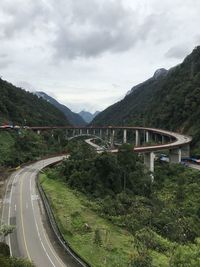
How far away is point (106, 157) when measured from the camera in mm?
74625

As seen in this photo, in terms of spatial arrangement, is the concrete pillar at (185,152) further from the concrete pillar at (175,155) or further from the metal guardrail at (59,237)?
the metal guardrail at (59,237)

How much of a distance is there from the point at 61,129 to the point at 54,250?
133 metres

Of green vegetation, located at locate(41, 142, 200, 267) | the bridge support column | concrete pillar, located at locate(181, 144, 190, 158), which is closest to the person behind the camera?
green vegetation, located at locate(41, 142, 200, 267)

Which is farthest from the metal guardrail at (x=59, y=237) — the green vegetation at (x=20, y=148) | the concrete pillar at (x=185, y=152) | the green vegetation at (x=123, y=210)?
the concrete pillar at (x=185, y=152)

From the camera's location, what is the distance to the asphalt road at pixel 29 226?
40.2 meters

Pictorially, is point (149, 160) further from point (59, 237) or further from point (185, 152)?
point (59, 237)

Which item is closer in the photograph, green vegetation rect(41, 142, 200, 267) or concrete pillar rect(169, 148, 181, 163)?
green vegetation rect(41, 142, 200, 267)

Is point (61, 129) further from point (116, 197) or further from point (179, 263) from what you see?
point (179, 263)

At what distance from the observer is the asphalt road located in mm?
40188

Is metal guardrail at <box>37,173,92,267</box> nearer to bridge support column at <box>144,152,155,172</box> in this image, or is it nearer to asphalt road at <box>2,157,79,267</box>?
asphalt road at <box>2,157,79,267</box>

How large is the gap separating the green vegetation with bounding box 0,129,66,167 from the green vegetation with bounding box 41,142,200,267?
56.7ft

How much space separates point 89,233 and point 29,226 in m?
7.10

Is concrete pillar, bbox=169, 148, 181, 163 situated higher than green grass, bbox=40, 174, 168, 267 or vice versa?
concrete pillar, bbox=169, 148, 181, 163

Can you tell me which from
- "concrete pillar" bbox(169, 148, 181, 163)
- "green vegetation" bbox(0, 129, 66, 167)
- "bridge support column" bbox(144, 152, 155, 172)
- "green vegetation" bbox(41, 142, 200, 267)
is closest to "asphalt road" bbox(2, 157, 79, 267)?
"green vegetation" bbox(41, 142, 200, 267)
